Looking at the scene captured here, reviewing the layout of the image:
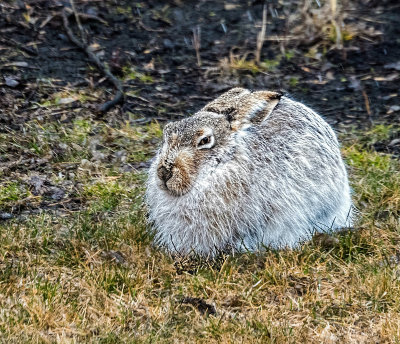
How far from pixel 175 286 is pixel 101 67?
13.1 feet

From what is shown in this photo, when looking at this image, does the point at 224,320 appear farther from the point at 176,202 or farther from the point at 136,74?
the point at 136,74

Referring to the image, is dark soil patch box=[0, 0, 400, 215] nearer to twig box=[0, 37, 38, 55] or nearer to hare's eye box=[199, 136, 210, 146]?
twig box=[0, 37, 38, 55]

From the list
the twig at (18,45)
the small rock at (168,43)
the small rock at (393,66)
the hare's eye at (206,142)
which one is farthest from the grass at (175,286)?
the small rock at (168,43)

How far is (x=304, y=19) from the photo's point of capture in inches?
365

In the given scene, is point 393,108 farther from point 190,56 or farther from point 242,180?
point 242,180

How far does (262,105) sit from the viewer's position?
16.1 ft

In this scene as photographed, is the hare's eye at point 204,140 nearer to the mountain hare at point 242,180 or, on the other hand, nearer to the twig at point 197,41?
the mountain hare at point 242,180

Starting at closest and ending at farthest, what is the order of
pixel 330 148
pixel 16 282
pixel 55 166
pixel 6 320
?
pixel 6 320, pixel 16 282, pixel 330 148, pixel 55 166

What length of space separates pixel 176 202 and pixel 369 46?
4.92 m

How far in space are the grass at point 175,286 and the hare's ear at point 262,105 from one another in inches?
35.0

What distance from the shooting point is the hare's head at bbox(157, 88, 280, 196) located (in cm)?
459

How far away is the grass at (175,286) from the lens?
405 centimetres

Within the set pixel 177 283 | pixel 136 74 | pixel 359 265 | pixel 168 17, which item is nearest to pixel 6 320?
pixel 177 283

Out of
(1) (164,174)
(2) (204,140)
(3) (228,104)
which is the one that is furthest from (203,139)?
(3) (228,104)
